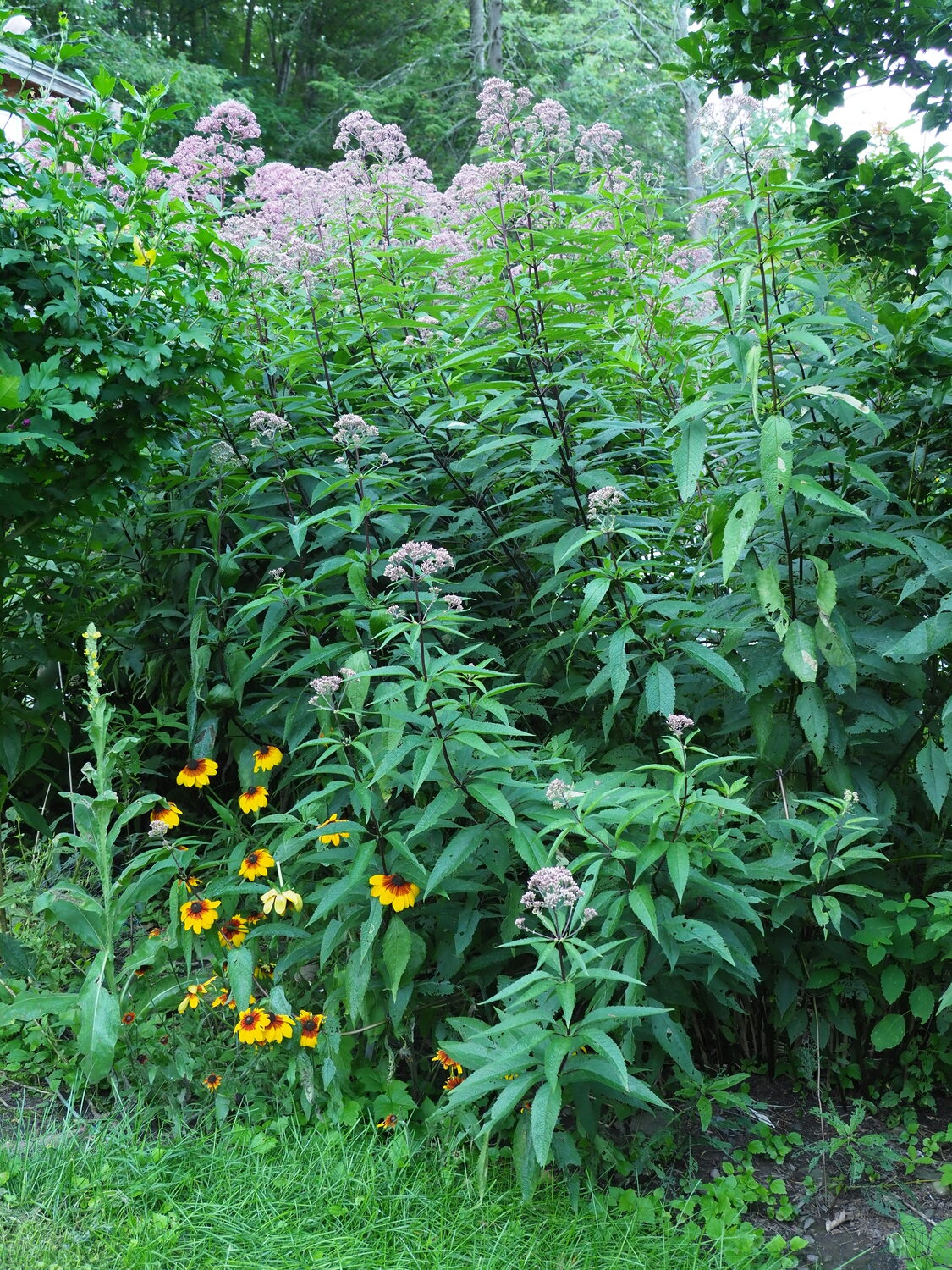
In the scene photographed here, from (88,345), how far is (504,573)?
1.29m

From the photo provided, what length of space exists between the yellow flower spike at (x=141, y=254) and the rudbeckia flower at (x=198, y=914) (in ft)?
5.74

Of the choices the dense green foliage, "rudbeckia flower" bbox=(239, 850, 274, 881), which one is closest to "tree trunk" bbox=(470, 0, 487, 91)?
the dense green foliage

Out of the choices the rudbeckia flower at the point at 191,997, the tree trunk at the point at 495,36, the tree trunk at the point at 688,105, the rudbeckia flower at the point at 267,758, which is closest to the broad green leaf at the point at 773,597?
the rudbeckia flower at the point at 267,758

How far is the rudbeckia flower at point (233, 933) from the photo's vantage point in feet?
8.52

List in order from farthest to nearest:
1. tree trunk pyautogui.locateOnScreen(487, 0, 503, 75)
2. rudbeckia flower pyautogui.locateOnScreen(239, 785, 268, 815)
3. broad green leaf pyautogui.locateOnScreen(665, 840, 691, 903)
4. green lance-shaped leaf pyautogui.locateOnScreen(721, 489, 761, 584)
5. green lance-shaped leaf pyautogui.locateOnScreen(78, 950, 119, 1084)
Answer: tree trunk pyautogui.locateOnScreen(487, 0, 503, 75), rudbeckia flower pyautogui.locateOnScreen(239, 785, 268, 815), green lance-shaped leaf pyautogui.locateOnScreen(78, 950, 119, 1084), green lance-shaped leaf pyautogui.locateOnScreen(721, 489, 761, 584), broad green leaf pyautogui.locateOnScreen(665, 840, 691, 903)

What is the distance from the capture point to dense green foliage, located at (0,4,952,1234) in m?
2.25

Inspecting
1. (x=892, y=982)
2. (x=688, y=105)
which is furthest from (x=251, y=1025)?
(x=688, y=105)

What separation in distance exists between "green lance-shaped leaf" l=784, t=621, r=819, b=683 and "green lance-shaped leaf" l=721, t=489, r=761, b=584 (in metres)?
0.26

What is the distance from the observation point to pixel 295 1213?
2.19m

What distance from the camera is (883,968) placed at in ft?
8.14

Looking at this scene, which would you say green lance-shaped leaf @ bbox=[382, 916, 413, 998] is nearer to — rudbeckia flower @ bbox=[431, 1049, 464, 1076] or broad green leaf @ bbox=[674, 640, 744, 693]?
rudbeckia flower @ bbox=[431, 1049, 464, 1076]

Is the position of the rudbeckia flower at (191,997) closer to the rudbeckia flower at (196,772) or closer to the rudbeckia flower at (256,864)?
the rudbeckia flower at (256,864)

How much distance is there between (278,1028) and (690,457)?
65.6 inches

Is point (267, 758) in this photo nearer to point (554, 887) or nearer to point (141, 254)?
point (554, 887)
